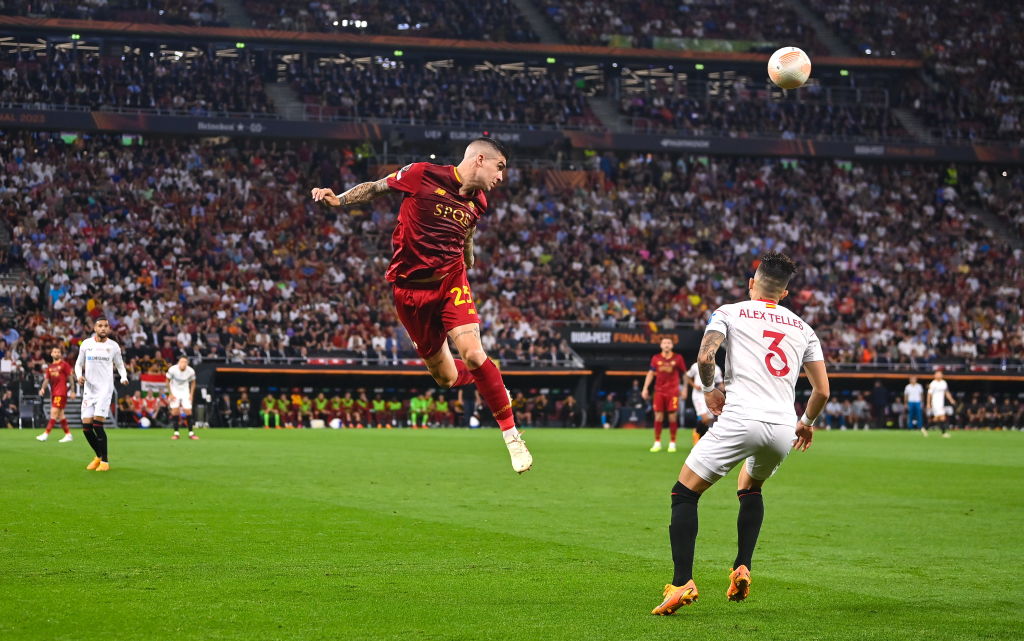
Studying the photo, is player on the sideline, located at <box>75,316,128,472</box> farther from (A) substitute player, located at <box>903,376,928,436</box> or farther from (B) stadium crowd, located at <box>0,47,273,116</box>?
(B) stadium crowd, located at <box>0,47,273,116</box>

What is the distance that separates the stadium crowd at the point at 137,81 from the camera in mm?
47469

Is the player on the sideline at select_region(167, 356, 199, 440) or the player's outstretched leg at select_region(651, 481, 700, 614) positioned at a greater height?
the player on the sideline at select_region(167, 356, 199, 440)

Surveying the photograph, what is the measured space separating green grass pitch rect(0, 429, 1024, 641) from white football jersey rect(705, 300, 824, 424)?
4.26 ft

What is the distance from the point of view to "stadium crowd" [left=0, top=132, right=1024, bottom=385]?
41000 mm

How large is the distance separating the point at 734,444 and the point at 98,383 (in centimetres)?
1358

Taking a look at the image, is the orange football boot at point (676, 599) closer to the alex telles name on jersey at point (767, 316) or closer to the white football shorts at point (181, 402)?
the alex telles name on jersey at point (767, 316)

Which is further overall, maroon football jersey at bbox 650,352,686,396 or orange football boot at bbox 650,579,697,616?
maroon football jersey at bbox 650,352,686,396

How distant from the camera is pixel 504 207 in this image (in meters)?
50.1

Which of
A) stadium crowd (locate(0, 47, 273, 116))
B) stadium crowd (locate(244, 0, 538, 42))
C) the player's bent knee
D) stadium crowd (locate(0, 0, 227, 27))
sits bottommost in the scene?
the player's bent knee

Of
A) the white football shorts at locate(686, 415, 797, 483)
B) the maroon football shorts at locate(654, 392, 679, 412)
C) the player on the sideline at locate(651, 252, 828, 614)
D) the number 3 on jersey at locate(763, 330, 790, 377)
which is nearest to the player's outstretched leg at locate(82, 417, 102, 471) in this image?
the maroon football shorts at locate(654, 392, 679, 412)

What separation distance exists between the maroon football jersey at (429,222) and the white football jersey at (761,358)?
2.38 meters

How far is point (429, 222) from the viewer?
947cm

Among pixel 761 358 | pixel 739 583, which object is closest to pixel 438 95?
pixel 761 358

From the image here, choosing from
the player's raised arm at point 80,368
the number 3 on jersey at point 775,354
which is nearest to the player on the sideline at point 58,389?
the player's raised arm at point 80,368
